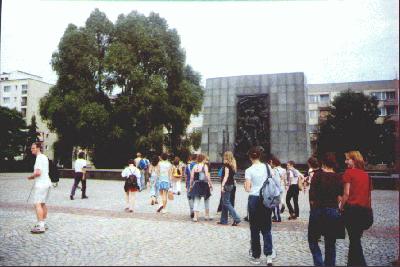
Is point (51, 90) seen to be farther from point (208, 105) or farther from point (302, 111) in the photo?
point (302, 111)

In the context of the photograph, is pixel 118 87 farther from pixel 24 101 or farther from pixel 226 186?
pixel 24 101

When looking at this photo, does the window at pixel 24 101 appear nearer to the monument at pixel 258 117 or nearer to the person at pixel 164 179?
the monument at pixel 258 117

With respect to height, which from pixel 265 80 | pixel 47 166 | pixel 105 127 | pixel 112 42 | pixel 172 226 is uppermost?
pixel 112 42

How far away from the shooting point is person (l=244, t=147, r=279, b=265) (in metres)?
5.63

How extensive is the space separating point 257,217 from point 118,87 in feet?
95.4

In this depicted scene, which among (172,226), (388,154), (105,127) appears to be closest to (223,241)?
(172,226)

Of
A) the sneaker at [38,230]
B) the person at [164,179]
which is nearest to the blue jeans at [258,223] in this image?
the sneaker at [38,230]

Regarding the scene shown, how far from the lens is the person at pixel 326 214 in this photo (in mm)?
5234

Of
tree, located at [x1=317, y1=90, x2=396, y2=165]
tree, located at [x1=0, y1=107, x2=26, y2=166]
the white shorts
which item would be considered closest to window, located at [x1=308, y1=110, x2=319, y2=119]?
tree, located at [x1=317, y1=90, x2=396, y2=165]

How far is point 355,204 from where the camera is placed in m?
5.48

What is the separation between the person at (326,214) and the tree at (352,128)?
1298 inches

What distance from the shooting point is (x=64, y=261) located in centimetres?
545

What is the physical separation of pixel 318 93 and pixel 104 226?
67544 mm

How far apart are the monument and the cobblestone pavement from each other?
13312mm
